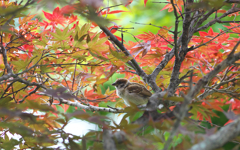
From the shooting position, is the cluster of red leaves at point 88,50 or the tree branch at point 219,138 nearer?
the tree branch at point 219,138

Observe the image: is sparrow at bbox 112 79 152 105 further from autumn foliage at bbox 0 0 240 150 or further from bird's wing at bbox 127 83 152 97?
autumn foliage at bbox 0 0 240 150

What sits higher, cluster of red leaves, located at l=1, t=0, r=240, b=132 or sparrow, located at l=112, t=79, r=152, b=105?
cluster of red leaves, located at l=1, t=0, r=240, b=132

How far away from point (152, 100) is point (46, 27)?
1.18 meters

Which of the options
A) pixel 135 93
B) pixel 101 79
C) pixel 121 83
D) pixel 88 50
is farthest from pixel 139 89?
pixel 88 50

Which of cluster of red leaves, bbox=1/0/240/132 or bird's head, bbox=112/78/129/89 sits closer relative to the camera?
cluster of red leaves, bbox=1/0/240/132

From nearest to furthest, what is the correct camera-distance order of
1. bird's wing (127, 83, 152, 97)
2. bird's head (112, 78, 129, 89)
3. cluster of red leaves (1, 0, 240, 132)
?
cluster of red leaves (1, 0, 240, 132) → bird's wing (127, 83, 152, 97) → bird's head (112, 78, 129, 89)

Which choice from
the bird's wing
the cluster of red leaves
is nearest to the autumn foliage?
the cluster of red leaves

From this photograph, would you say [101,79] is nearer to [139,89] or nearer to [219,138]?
[139,89]

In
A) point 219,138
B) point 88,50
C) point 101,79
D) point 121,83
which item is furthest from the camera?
point 121,83

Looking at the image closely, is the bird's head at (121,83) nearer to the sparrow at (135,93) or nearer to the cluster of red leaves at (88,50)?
the sparrow at (135,93)

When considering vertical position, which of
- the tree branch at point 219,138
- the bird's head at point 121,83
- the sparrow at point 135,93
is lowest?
the tree branch at point 219,138

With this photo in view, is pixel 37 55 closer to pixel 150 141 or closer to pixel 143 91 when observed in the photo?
pixel 150 141

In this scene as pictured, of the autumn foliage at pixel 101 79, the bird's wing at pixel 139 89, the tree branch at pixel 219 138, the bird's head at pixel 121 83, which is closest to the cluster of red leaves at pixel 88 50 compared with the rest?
the autumn foliage at pixel 101 79

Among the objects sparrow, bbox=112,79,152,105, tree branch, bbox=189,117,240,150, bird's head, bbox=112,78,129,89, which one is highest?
bird's head, bbox=112,78,129,89
